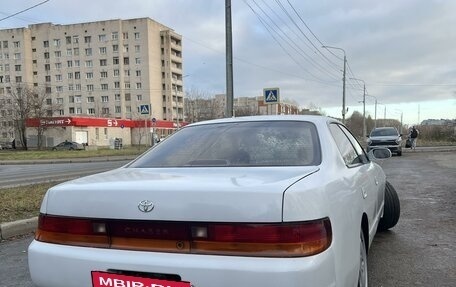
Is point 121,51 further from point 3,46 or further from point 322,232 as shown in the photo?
point 322,232

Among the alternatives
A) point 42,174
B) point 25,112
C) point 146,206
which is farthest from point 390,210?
point 25,112

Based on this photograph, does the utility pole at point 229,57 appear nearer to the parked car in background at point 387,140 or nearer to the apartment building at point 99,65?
the parked car in background at point 387,140

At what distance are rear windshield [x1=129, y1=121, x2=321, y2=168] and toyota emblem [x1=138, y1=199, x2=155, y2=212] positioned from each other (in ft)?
2.82

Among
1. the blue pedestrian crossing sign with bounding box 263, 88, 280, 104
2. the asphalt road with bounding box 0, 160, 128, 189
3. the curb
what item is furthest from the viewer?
the blue pedestrian crossing sign with bounding box 263, 88, 280, 104

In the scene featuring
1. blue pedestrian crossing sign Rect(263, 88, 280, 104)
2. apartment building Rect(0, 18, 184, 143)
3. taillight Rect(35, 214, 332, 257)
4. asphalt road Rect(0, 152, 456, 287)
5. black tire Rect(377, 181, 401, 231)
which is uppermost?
apartment building Rect(0, 18, 184, 143)

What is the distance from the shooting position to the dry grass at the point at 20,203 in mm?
6832

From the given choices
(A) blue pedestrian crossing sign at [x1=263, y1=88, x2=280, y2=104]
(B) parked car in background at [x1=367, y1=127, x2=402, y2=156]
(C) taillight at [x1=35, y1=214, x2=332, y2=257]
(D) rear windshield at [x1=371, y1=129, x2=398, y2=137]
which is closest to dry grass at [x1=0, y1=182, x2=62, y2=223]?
(C) taillight at [x1=35, y1=214, x2=332, y2=257]

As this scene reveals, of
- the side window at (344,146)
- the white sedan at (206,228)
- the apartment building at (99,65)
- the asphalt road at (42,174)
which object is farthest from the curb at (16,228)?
the apartment building at (99,65)

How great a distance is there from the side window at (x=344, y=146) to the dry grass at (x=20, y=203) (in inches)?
200

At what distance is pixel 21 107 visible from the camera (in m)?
63.9

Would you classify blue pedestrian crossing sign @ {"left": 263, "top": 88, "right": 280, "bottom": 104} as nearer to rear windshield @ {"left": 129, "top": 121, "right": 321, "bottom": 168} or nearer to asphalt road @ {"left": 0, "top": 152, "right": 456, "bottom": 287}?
asphalt road @ {"left": 0, "top": 152, "right": 456, "bottom": 287}

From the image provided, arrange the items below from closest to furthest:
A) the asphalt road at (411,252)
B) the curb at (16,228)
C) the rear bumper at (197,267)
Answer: the rear bumper at (197,267), the asphalt road at (411,252), the curb at (16,228)

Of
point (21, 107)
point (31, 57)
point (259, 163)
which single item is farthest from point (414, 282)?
point (31, 57)

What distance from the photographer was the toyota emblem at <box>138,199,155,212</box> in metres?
2.26
